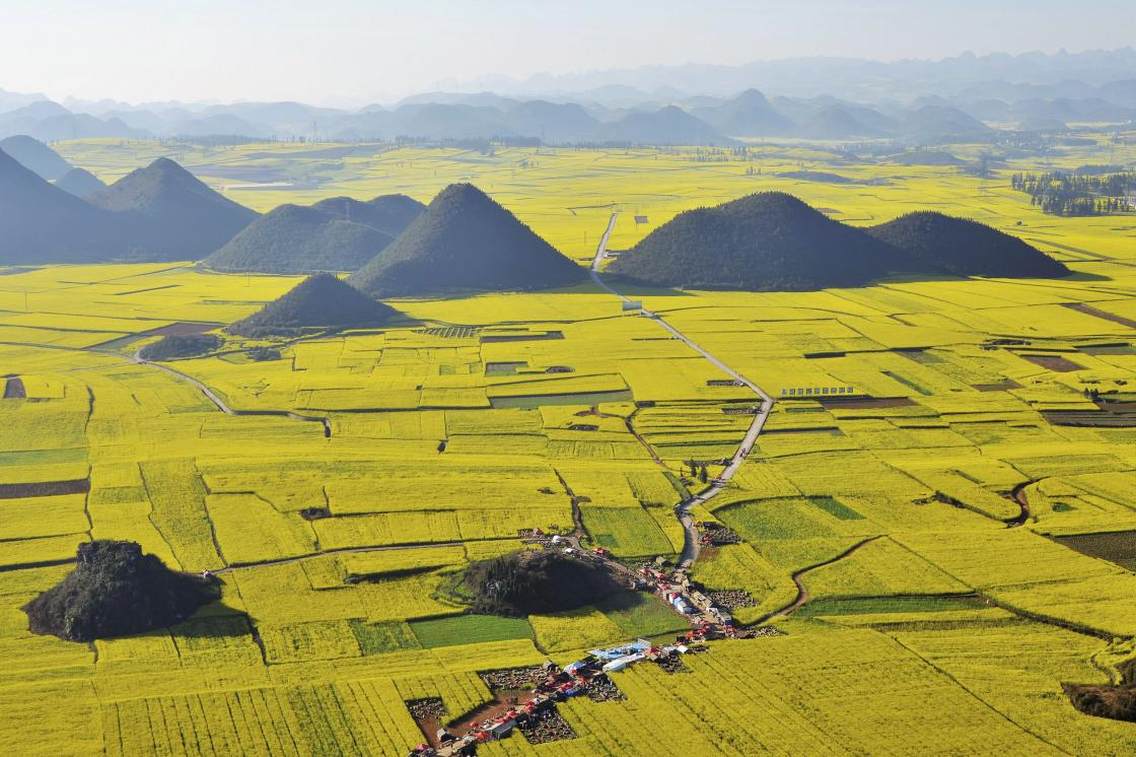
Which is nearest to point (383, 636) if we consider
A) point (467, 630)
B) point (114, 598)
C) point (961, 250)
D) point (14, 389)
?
point (467, 630)

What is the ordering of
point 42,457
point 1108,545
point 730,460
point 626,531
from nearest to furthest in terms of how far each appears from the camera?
point 1108,545 → point 626,531 → point 730,460 → point 42,457

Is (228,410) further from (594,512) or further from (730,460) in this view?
(730,460)

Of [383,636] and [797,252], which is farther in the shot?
[797,252]

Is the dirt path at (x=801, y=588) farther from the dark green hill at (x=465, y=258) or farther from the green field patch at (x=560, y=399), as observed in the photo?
the dark green hill at (x=465, y=258)

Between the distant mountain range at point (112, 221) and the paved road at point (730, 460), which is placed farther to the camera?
the distant mountain range at point (112, 221)

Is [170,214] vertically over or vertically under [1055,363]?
over

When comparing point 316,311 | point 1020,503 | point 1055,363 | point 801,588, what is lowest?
point 801,588

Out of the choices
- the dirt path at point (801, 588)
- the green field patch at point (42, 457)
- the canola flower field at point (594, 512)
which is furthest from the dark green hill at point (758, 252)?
the dirt path at point (801, 588)
